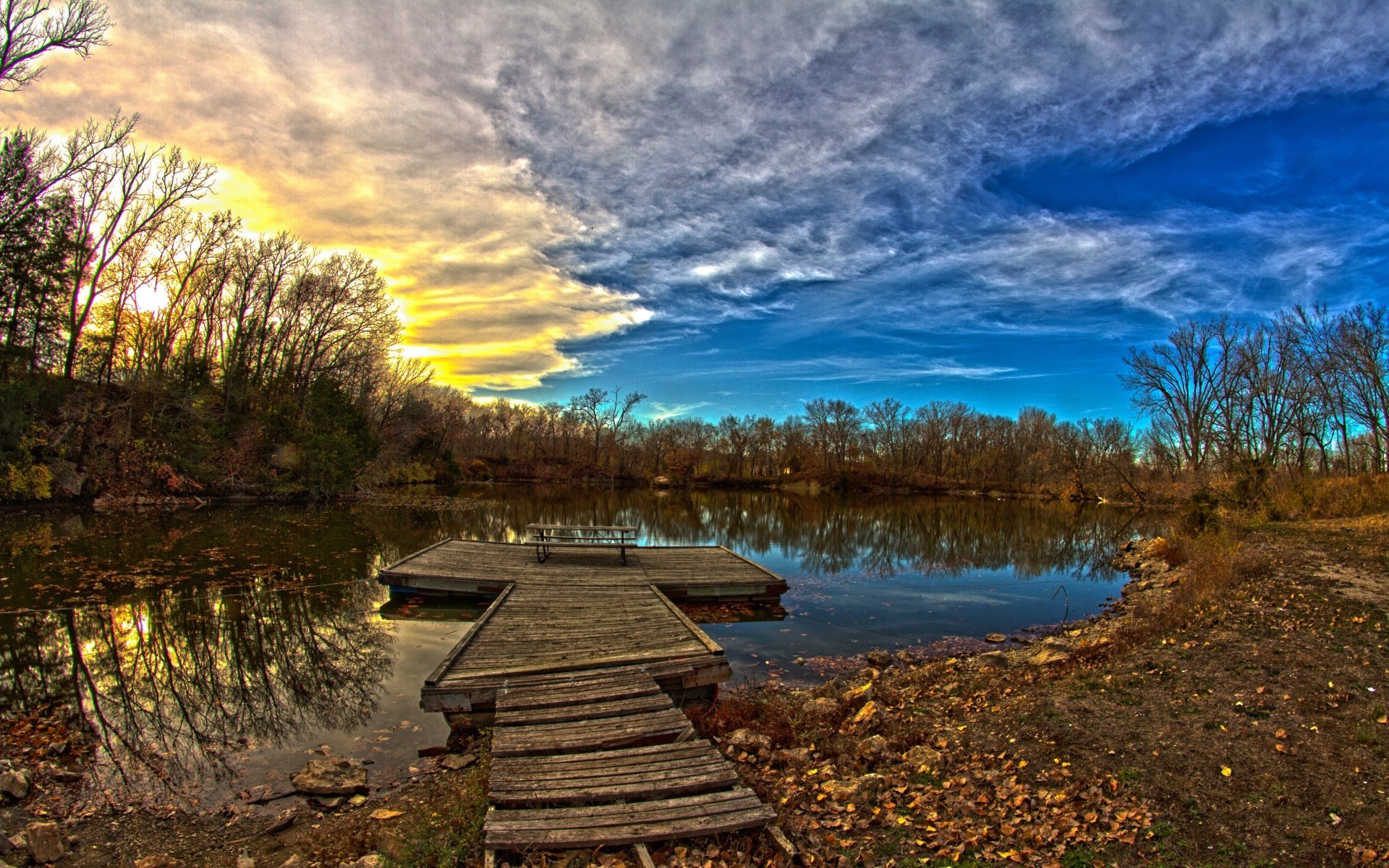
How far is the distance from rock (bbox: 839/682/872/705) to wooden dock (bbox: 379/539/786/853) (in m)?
1.59

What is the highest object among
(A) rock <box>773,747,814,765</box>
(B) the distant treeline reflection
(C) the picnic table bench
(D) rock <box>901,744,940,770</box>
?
(C) the picnic table bench

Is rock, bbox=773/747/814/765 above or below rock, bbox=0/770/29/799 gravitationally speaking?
above

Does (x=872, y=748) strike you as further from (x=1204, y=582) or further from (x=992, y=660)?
(x=1204, y=582)

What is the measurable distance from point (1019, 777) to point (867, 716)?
6.59 ft

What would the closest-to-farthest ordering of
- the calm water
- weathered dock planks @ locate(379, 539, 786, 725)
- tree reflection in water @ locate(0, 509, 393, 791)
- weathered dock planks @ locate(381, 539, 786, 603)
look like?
tree reflection in water @ locate(0, 509, 393, 791) → the calm water → weathered dock planks @ locate(379, 539, 786, 725) → weathered dock planks @ locate(381, 539, 786, 603)

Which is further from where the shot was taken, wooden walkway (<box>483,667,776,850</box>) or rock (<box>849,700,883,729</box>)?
rock (<box>849,700,883,729</box>)

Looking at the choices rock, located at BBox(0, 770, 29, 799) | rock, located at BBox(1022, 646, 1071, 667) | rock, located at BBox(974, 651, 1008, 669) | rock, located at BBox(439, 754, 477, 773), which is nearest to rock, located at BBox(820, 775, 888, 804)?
rock, located at BBox(439, 754, 477, 773)

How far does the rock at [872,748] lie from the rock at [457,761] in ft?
13.3

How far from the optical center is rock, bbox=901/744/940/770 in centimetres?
577

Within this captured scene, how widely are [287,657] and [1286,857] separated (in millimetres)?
11959

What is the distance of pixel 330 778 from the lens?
19.9ft

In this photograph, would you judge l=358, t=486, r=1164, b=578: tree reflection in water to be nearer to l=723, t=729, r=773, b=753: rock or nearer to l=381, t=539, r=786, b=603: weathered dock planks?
l=381, t=539, r=786, b=603: weathered dock planks

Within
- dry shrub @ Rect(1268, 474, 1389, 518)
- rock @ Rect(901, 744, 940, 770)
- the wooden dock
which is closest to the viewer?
the wooden dock

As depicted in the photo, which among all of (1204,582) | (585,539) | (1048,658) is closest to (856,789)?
(1048,658)
